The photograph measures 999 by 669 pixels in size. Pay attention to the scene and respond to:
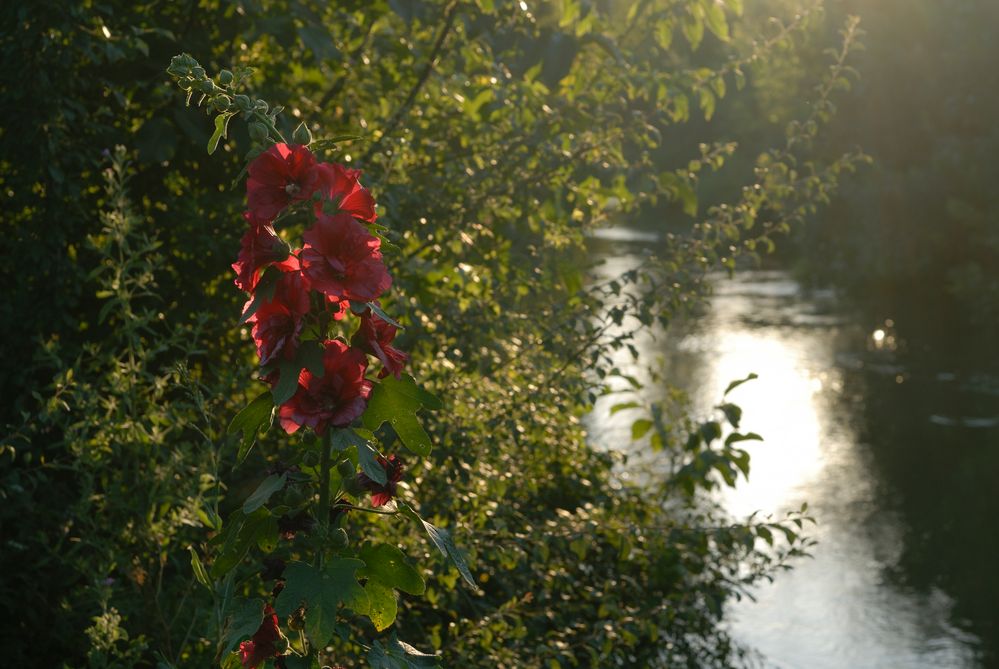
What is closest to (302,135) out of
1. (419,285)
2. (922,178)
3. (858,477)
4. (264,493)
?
(264,493)

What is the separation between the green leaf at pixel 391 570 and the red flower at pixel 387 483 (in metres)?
0.13

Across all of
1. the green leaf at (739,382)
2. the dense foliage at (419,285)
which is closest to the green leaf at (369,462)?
the dense foliage at (419,285)

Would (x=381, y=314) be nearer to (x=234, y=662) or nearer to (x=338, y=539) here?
(x=338, y=539)

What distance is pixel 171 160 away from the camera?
4.55m

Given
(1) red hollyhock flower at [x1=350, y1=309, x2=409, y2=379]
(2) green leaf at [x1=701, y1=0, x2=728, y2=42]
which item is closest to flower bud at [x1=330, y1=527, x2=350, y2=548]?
(1) red hollyhock flower at [x1=350, y1=309, x2=409, y2=379]

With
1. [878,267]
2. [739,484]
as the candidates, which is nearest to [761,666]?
→ [739,484]

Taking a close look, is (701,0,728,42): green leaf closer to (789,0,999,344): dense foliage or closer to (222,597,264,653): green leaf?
(222,597,264,653): green leaf

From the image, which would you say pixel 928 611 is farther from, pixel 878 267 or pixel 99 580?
pixel 878 267

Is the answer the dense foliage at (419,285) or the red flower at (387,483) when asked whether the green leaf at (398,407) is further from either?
the dense foliage at (419,285)

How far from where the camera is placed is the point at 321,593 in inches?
66.3

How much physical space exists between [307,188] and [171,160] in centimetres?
299

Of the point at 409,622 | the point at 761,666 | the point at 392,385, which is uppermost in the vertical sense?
the point at 392,385

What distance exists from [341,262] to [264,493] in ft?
1.18

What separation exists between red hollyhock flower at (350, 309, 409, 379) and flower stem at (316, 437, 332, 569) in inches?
6.1
